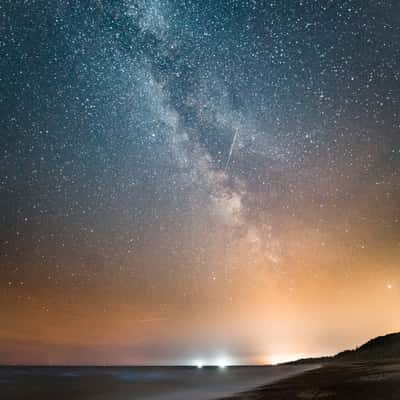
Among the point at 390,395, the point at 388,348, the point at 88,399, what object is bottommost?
the point at 390,395

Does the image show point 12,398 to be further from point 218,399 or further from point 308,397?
point 308,397

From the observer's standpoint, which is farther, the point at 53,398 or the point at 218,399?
the point at 53,398

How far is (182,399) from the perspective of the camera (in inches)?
1194

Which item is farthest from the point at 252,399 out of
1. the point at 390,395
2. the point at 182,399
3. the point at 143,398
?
the point at 143,398

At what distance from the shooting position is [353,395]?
17688 millimetres

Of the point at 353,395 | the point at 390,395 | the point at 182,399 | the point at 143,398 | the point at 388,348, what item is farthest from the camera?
the point at 388,348

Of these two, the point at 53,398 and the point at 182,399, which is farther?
the point at 53,398

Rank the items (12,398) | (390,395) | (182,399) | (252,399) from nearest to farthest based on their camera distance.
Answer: (390,395) < (252,399) < (182,399) < (12,398)

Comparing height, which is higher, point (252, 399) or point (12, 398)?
point (12, 398)

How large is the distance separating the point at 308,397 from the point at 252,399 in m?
4.02

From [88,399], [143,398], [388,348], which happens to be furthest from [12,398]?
[388,348]

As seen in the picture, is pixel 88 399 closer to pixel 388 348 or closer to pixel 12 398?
pixel 12 398

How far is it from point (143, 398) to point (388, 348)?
73077 millimetres

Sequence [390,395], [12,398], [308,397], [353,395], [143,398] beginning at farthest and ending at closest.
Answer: [12,398] → [143,398] → [308,397] → [353,395] → [390,395]
